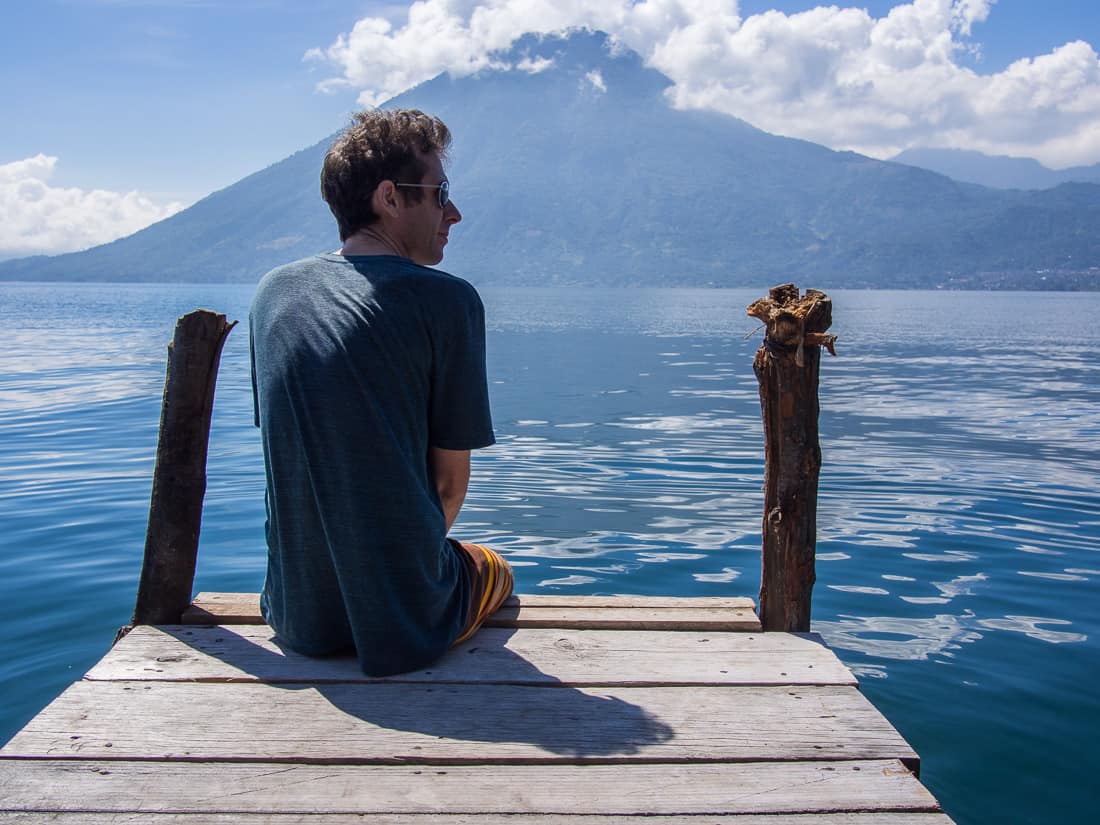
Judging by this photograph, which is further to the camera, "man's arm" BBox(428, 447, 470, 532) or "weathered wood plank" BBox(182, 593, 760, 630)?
"weathered wood plank" BBox(182, 593, 760, 630)

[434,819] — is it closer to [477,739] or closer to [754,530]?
[477,739]

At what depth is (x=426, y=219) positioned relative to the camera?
3.21 metres

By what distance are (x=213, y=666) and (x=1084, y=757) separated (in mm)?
3964

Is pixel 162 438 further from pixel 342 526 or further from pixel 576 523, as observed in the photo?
pixel 576 523

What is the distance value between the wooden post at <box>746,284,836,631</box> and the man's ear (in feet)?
4.74

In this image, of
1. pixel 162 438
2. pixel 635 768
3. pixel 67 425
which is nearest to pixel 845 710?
pixel 635 768

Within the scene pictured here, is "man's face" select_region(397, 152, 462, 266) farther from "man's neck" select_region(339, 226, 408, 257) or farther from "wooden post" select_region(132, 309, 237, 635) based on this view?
"wooden post" select_region(132, 309, 237, 635)

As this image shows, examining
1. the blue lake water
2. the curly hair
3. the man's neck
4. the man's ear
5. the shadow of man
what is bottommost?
the blue lake water

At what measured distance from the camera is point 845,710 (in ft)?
10.1

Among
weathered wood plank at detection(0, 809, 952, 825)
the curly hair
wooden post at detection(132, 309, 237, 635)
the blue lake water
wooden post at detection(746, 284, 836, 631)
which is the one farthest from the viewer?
the blue lake water

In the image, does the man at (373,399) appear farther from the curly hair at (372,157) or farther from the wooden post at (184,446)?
the wooden post at (184,446)

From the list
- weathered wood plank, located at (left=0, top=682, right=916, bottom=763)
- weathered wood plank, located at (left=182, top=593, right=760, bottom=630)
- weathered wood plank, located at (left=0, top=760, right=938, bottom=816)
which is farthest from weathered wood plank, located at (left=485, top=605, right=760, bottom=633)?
weathered wood plank, located at (left=0, top=760, right=938, bottom=816)

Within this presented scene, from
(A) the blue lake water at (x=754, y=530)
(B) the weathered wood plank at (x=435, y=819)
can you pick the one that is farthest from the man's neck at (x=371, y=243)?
(A) the blue lake water at (x=754, y=530)

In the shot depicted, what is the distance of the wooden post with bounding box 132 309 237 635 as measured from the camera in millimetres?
4020
